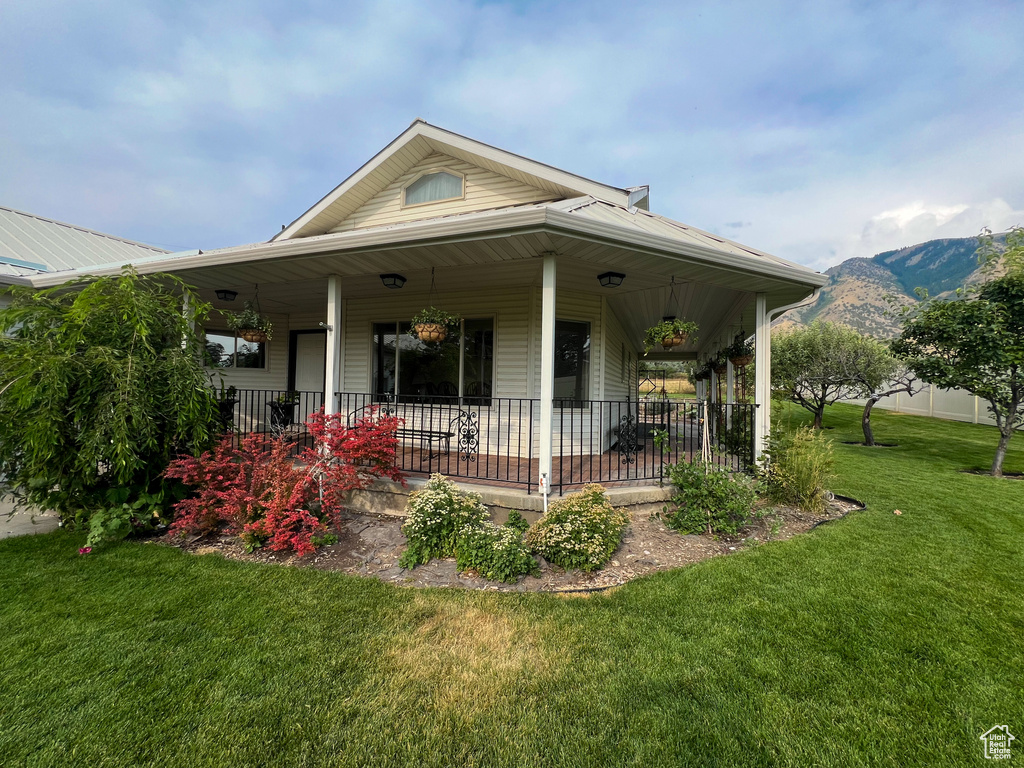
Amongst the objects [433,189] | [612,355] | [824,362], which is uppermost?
[433,189]

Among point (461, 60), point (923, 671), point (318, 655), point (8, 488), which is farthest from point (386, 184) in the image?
point (923, 671)

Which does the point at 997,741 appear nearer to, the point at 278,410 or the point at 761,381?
the point at 761,381

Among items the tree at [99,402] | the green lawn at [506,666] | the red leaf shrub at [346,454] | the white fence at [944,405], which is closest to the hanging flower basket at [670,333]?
the green lawn at [506,666]

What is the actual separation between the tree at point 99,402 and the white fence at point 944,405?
20.1 meters

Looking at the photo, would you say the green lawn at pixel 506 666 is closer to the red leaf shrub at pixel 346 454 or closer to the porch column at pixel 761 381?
the red leaf shrub at pixel 346 454

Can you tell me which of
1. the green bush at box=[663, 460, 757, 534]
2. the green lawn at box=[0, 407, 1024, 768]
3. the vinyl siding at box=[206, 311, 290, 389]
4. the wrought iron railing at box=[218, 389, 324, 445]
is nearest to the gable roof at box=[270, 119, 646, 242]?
the vinyl siding at box=[206, 311, 290, 389]

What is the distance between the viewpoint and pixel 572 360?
21.3 feet

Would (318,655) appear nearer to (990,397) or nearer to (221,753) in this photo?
(221,753)

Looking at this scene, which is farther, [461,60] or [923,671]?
[461,60]

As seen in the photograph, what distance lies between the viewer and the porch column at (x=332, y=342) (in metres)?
4.72

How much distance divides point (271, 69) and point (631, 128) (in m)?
8.39

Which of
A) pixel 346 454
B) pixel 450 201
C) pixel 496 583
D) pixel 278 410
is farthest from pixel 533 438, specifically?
pixel 278 410

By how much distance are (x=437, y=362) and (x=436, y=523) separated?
3.90m

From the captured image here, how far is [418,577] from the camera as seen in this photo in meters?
3.21
